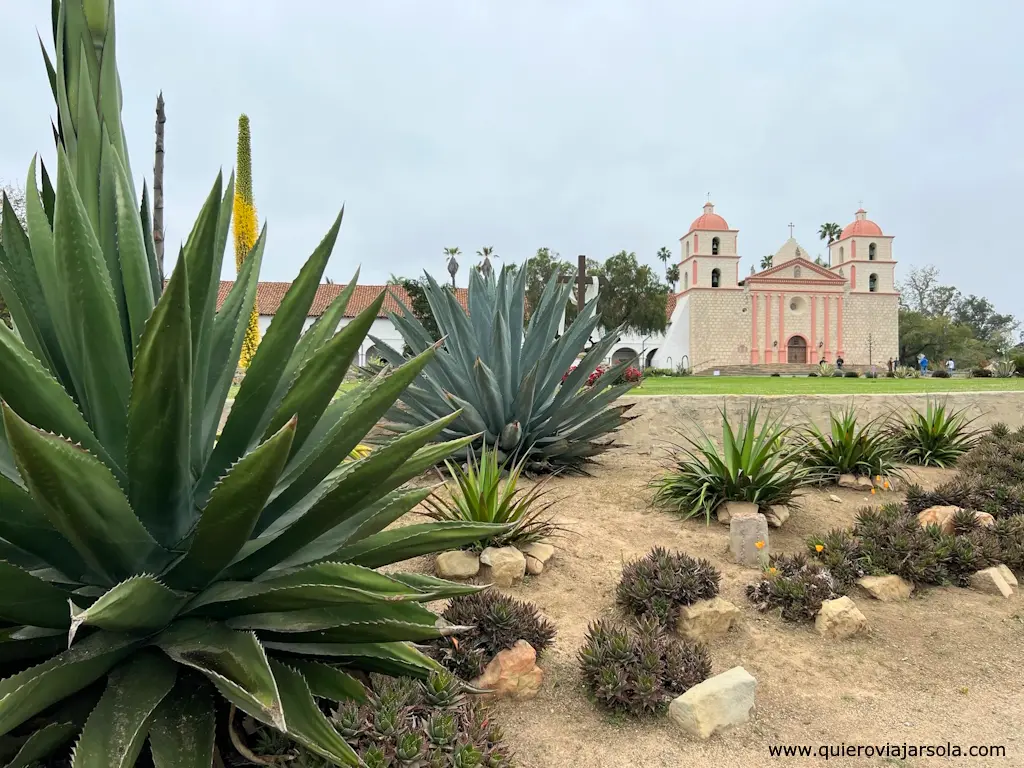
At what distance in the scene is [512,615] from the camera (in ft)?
8.75

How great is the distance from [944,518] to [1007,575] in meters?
0.63

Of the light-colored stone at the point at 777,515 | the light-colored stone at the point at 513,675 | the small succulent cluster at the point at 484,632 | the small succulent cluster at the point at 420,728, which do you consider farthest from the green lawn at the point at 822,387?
the small succulent cluster at the point at 420,728

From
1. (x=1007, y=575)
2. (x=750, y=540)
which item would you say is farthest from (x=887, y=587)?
(x=1007, y=575)

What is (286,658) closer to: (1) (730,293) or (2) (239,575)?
(2) (239,575)

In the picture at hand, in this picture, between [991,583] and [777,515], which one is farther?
[777,515]

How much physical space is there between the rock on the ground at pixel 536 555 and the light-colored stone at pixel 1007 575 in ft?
8.43

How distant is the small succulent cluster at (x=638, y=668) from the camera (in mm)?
2453

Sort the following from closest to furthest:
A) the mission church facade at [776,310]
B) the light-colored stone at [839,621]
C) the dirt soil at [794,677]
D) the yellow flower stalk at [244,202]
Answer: the dirt soil at [794,677] < the light-colored stone at [839,621] < the yellow flower stalk at [244,202] < the mission church facade at [776,310]

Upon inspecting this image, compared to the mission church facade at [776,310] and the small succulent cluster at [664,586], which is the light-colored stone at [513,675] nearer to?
the small succulent cluster at [664,586]

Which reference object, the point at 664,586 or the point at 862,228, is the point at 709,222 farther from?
the point at 664,586

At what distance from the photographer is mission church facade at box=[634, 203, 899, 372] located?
168ft

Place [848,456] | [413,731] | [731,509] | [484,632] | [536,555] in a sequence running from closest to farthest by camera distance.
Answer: [413,731], [484,632], [536,555], [731,509], [848,456]

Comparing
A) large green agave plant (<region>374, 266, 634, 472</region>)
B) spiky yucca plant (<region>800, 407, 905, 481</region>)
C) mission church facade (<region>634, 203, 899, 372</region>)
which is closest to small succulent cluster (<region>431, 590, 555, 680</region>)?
large green agave plant (<region>374, 266, 634, 472</region>)

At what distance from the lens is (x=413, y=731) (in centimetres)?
181
